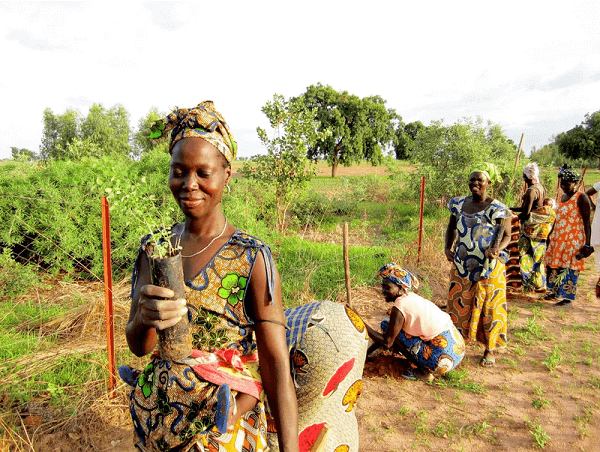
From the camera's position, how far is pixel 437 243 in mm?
7262

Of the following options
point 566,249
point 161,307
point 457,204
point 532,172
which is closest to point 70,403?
point 161,307

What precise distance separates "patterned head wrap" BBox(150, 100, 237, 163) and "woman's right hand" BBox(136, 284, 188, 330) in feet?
1.70

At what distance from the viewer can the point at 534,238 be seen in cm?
595

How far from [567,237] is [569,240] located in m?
0.06

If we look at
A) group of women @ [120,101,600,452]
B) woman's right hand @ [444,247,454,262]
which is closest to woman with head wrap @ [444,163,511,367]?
woman's right hand @ [444,247,454,262]

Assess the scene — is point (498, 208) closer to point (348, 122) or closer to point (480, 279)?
point (480, 279)

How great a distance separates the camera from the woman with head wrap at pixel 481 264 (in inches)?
154

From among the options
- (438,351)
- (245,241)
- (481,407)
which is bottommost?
(481,407)

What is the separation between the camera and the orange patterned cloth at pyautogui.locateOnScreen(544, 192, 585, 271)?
5.56m

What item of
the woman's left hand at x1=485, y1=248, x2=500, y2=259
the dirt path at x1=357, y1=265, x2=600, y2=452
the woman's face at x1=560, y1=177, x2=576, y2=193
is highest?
the woman's face at x1=560, y1=177, x2=576, y2=193

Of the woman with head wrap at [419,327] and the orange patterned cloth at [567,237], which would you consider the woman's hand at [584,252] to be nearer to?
the orange patterned cloth at [567,237]

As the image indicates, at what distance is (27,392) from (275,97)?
6092mm

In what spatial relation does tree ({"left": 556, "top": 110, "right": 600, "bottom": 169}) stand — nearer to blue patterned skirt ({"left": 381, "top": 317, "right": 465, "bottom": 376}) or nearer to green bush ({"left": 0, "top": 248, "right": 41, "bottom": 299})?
blue patterned skirt ({"left": 381, "top": 317, "right": 465, "bottom": 376})

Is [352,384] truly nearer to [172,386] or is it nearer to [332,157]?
[172,386]
